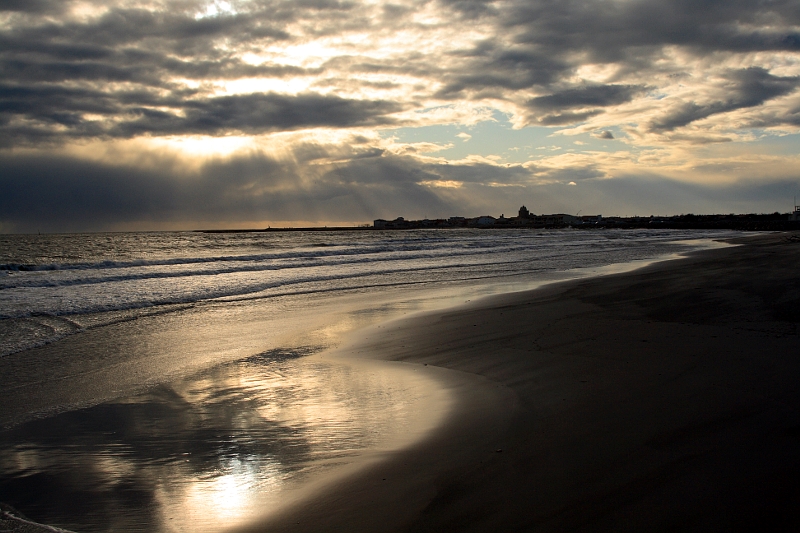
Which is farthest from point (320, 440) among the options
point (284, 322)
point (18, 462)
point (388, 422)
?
point (284, 322)

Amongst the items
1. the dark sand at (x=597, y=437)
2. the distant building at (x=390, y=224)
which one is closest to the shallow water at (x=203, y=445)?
the dark sand at (x=597, y=437)

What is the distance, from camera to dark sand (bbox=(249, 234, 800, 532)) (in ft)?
10.8

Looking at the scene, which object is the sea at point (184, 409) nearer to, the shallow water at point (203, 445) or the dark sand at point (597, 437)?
the shallow water at point (203, 445)

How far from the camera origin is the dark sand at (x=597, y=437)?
3.28 metres

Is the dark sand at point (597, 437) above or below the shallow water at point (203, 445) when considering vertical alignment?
above

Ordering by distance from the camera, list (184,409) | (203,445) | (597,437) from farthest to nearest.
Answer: (184,409), (203,445), (597,437)

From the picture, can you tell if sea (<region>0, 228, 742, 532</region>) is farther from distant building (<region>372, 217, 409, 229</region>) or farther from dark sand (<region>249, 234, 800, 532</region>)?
distant building (<region>372, 217, 409, 229</region>)

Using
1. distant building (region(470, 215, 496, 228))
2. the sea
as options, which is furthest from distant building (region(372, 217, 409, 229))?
the sea

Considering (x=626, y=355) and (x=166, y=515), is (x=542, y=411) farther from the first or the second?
(x=166, y=515)

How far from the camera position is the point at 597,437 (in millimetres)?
4414

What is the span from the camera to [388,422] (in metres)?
5.20

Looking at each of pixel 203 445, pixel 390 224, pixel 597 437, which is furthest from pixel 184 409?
pixel 390 224

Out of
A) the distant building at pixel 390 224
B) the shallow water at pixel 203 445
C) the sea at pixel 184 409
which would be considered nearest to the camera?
the shallow water at pixel 203 445

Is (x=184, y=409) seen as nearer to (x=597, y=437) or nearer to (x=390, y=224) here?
(x=597, y=437)
